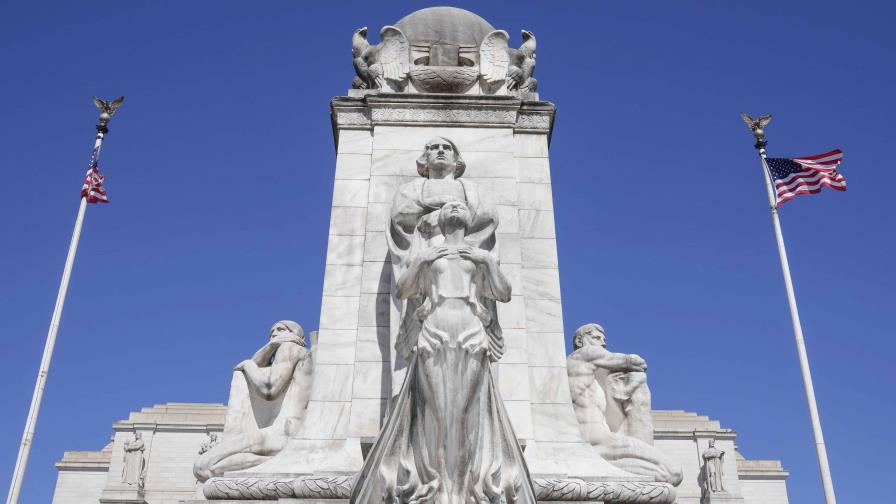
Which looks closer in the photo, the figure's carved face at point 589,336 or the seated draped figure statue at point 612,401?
the seated draped figure statue at point 612,401

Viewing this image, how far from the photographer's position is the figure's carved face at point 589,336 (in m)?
11.8

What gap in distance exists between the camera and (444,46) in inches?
546

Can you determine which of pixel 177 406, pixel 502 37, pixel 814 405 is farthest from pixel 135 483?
pixel 502 37

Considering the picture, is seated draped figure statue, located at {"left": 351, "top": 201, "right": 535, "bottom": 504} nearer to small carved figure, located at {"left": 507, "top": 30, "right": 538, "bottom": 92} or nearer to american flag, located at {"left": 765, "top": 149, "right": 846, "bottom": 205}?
small carved figure, located at {"left": 507, "top": 30, "right": 538, "bottom": 92}

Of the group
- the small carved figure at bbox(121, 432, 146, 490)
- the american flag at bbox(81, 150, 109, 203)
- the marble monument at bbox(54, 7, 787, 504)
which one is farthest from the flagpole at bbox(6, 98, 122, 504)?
the small carved figure at bbox(121, 432, 146, 490)

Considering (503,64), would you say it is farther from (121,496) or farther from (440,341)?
(121,496)

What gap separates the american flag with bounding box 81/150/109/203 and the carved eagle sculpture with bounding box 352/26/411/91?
1311 cm

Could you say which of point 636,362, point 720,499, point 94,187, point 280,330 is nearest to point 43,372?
point 94,187

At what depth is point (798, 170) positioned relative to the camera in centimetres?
2311

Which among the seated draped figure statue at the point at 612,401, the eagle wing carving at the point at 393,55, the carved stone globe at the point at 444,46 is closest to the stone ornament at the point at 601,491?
the seated draped figure statue at the point at 612,401

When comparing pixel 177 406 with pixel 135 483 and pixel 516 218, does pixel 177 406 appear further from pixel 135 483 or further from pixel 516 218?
pixel 516 218

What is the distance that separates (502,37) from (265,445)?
24.4 feet

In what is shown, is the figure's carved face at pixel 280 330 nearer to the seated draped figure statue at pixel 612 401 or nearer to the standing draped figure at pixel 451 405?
the standing draped figure at pixel 451 405

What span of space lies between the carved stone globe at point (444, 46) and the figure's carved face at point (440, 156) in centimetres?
212
